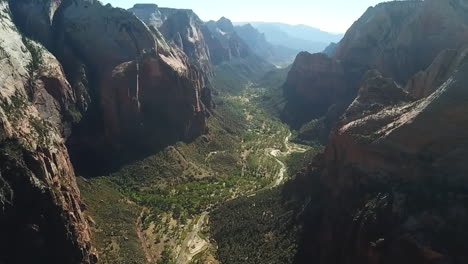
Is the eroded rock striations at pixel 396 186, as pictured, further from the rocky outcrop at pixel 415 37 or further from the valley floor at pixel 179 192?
the rocky outcrop at pixel 415 37

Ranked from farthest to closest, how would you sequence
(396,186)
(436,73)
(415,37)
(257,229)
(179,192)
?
(415,37)
(179,192)
(436,73)
(257,229)
(396,186)

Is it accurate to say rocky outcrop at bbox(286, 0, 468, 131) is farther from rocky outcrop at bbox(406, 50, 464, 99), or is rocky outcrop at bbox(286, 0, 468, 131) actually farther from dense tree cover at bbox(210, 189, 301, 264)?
dense tree cover at bbox(210, 189, 301, 264)

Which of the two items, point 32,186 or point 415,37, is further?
point 415,37

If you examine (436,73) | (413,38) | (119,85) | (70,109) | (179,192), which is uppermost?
(413,38)

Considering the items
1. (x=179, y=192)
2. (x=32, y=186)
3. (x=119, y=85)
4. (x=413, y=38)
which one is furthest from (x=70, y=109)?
(x=413, y=38)

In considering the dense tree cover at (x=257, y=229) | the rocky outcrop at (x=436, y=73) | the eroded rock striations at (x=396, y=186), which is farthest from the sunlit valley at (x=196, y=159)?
the rocky outcrop at (x=436, y=73)

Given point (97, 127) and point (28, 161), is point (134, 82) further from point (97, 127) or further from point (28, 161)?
point (28, 161)

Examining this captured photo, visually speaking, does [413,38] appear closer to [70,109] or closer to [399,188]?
[70,109]
